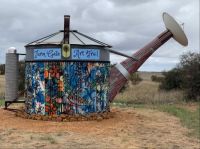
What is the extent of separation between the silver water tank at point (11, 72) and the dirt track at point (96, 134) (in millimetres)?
1069

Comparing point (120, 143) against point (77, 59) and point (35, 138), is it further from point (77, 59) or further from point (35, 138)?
point (77, 59)

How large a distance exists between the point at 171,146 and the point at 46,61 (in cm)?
568

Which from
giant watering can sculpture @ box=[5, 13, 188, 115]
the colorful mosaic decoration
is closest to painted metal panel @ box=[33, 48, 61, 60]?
giant watering can sculpture @ box=[5, 13, 188, 115]

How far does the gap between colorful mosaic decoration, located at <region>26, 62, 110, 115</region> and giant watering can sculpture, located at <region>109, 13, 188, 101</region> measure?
2.69 metres

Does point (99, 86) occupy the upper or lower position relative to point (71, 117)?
upper

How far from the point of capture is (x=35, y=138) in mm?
12055

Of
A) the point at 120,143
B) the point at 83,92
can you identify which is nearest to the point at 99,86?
the point at 83,92

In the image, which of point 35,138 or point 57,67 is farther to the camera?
point 57,67

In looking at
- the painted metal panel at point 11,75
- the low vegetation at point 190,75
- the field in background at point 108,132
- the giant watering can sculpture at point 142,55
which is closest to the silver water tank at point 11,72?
the painted metal panel at point 11,75

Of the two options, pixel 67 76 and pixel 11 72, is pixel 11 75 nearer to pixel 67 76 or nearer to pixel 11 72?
pixel 11 72

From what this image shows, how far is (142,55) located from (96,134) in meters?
7.40

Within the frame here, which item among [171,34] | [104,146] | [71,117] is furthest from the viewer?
[171,34]

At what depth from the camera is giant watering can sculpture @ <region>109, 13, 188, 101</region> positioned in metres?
19.1

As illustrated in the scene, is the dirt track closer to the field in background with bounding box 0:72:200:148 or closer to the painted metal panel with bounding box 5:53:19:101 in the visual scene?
the field in background with bounding box 0:72:200:148
